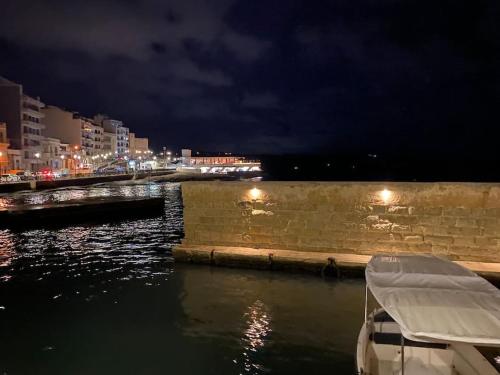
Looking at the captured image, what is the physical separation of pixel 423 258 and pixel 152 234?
71.4 ft

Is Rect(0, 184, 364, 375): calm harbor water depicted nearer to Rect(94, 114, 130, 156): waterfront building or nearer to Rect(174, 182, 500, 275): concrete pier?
Rect(174, 182, 500, 275): concrete pier

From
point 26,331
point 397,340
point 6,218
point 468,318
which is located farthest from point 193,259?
point 6,218

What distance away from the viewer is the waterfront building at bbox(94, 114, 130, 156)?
12807 centimetres

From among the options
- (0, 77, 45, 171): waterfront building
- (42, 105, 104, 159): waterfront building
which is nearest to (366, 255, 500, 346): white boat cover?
(0, 77, 45, 171): waterfront building

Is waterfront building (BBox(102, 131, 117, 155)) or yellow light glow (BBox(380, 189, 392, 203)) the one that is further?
waterfront building (BBox(102, 131, 117, 155))

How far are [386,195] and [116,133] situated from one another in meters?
130

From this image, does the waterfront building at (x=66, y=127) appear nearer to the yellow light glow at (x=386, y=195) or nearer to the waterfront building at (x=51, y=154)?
the waterfront building at (x=51, y=154)

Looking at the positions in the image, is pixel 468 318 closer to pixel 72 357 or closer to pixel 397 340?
pixel 397 340

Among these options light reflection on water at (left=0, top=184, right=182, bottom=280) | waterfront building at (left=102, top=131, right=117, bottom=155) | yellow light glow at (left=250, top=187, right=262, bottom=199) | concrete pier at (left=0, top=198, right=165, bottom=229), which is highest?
waterfront building at (left=102, top=131, right=117, bottom=155)

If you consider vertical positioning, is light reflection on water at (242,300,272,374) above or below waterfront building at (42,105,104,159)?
below

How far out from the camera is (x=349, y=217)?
50.6 feet

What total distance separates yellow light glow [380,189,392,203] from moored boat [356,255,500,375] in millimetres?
6528

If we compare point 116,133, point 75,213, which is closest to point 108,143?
point 116,133

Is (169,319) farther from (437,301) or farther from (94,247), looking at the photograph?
(94,247)
